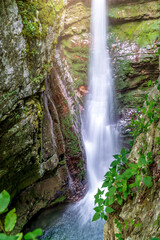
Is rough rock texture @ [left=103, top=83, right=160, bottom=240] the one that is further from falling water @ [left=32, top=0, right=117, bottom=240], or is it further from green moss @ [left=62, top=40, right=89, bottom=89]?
green moss @ [left=62, top=40, right=89, bottom=89]

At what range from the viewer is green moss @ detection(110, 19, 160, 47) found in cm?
696

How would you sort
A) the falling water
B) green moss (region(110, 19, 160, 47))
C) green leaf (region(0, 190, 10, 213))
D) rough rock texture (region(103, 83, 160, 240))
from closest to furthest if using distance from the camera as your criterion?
green leaf (region(0, 190, 10, 213)) < rough rock texture (region(103, 83, 160, 240)) < the falling water < green moss (region(110, 19, 160, 47))

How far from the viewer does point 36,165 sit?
11.9ft

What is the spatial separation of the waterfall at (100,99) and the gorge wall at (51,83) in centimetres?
35

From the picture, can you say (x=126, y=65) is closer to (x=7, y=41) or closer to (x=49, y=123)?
(x=49, y=123)

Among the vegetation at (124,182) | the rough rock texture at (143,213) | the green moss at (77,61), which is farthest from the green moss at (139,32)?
the rough rock texture at (143,213)

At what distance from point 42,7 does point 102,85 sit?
4887 mm

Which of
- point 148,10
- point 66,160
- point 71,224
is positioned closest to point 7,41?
point 66,160

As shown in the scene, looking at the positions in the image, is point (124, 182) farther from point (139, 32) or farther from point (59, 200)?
point (139, 32)

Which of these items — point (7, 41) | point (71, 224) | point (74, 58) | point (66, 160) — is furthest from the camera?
point (74, 58)

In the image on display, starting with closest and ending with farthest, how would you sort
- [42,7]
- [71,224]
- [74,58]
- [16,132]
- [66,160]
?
1. [16,132]
2. [42,7]
3. [71,224]
4. [66,160]
5. [74,58]

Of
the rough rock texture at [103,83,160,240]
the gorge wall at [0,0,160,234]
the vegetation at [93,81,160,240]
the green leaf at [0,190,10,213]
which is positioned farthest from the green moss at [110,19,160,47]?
the green leaf at [0,190,10,213]

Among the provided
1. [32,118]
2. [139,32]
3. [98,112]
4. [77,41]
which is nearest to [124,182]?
[32,118]

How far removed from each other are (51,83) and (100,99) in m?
3.44
